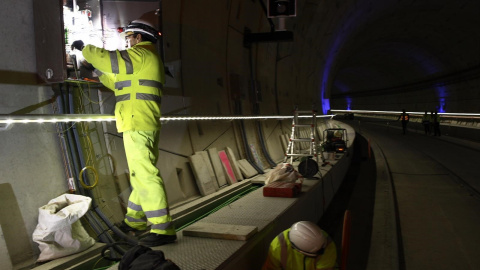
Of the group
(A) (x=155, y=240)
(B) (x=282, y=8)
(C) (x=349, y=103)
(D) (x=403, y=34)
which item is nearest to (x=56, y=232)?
(A) (x=155, y=240)

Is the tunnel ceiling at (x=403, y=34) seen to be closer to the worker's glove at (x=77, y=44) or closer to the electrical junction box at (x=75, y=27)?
the electrical junction box at (x=75, y=27)

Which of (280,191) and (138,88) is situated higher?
(138,88)

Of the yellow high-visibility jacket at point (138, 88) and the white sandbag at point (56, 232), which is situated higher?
the yellow high-visibility jacket at point (138, 88)

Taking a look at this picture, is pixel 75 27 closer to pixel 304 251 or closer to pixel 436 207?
pixel 304 251

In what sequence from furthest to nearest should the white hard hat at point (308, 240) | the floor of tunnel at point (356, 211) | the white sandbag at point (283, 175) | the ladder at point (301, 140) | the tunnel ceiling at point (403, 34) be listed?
the tunnel ceiling at point (403, 34) → the ladder at point (301, 140) → the floor of tunnel at point (356, 211) → the white sandbag at point (283, 175) → the white hard hat at point (308, 240)

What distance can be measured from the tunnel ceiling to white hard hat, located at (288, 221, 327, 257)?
10.0 meters

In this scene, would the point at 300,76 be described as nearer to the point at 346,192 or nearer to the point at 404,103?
the point at 346,192

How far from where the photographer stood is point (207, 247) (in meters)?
3.70

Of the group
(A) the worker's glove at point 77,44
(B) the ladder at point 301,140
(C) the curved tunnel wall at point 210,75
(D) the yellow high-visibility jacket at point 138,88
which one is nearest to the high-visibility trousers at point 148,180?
(D) the yellow high-visibility jacket at point 138,88

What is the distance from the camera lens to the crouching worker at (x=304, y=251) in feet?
11.8

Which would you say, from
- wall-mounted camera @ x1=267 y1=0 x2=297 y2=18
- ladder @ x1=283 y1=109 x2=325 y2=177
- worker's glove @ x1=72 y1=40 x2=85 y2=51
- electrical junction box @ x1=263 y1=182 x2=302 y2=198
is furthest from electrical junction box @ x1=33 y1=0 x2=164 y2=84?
ladder @ x1=283 y1=109 x2=325 y2=177

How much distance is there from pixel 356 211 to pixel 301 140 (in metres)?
2.40

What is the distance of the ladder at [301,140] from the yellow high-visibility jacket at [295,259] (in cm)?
463

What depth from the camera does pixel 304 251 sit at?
3605mm
